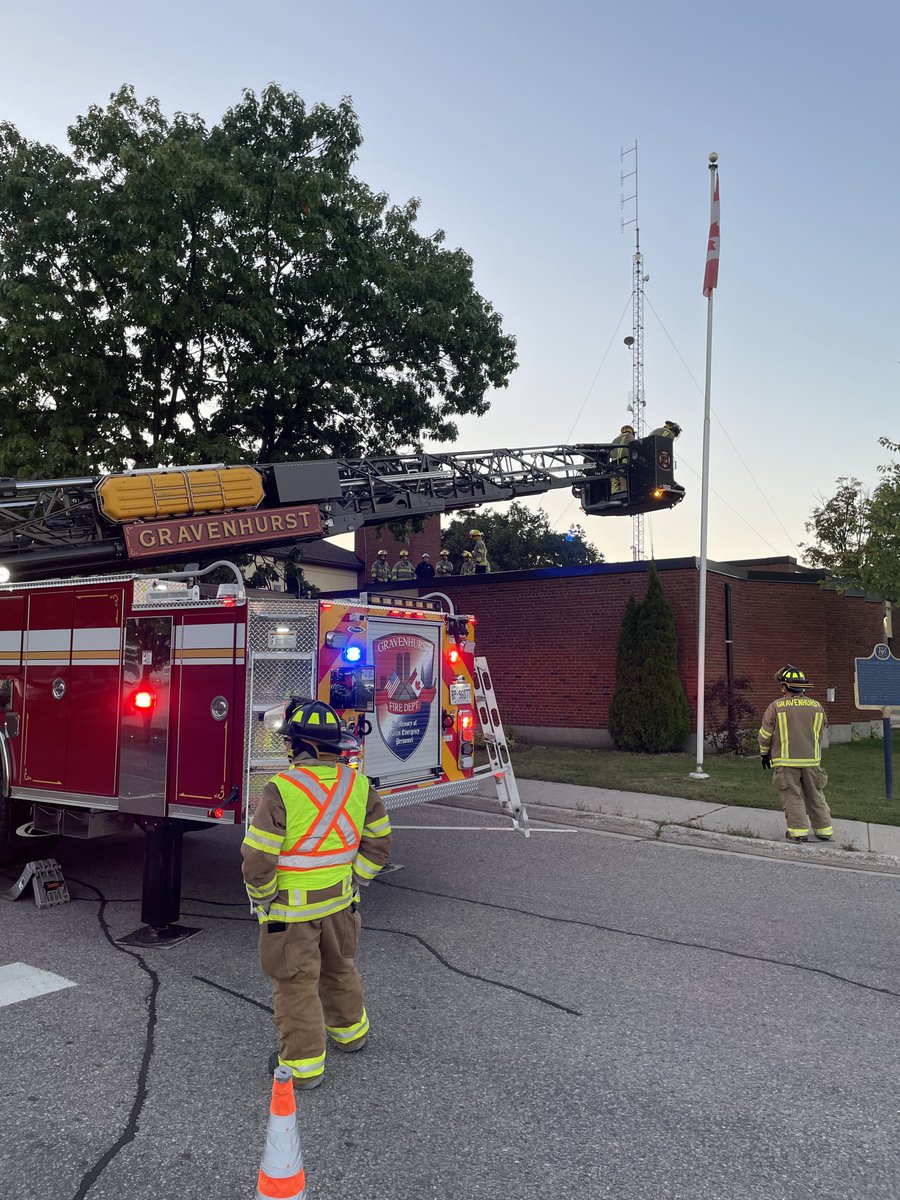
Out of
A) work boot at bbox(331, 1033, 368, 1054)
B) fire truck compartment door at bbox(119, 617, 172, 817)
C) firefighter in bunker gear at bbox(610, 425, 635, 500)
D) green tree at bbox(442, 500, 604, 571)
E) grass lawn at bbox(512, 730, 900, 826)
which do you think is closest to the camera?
work boot at bbox(331, 1033, 368, 1054)

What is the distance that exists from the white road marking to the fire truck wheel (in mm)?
1886

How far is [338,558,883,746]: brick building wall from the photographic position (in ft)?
53.2

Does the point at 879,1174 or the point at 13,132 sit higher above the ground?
the point at 13,132

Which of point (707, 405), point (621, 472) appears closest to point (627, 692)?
point (621, 472)

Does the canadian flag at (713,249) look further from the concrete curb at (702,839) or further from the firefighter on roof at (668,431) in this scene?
the concrete curb at (702,839)

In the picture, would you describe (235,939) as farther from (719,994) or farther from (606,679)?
(606,679)

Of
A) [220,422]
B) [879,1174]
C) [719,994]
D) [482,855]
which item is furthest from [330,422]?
[879,1174]

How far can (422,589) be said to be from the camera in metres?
19.4

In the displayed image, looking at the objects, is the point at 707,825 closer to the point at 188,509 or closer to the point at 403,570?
the point at 188,509

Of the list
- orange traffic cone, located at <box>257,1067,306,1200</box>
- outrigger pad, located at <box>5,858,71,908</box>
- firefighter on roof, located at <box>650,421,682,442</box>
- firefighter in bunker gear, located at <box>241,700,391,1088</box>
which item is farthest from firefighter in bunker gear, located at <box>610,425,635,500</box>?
orange traffic cone, located at <box>257,1067,306,1200</box>

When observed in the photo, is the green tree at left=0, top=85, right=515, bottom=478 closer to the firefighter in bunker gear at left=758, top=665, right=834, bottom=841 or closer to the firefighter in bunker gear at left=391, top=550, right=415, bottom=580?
the firefighter in bunker gear at left=391, top=550, right=415, bottom=580

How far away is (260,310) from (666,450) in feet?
22.4

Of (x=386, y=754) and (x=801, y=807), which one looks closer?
(x=386, y=754)

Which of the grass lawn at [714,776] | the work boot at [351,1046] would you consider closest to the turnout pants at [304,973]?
the work boot at [351,1046]
